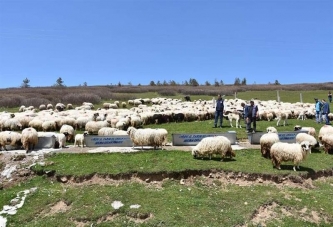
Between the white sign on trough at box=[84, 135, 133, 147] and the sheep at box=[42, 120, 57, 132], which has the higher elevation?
the sheep at box=[42, 120, 57, 132]

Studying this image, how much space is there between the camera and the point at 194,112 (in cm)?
3509

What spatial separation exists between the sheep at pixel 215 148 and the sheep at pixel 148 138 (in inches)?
100

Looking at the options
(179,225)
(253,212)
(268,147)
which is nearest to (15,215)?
(179,225)

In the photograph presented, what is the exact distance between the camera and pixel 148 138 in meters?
20.1

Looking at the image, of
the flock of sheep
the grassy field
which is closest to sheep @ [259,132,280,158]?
the flock of sheep

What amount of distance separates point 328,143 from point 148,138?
10.1 meters

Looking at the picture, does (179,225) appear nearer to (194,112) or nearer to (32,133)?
(32,133)

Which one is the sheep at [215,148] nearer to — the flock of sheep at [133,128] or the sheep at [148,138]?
the flock of sheep at [133,128]

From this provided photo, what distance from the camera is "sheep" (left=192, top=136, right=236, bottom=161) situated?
17906 mm

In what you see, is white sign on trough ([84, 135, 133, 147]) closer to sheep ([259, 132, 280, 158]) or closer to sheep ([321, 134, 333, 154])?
sheep ([259, 132, 280, 158])

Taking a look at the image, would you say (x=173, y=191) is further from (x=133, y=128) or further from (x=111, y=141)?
(x=111, y=141)

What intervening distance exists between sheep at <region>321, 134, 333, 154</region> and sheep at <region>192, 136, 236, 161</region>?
5.69 m

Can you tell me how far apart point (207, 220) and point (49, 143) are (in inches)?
490

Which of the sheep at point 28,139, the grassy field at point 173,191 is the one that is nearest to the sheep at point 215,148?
the grassy field at point 173,191
